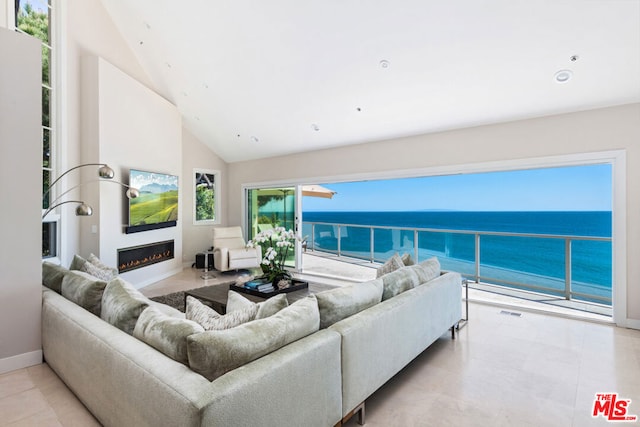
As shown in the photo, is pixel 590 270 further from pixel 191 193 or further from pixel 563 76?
pixel 191 193

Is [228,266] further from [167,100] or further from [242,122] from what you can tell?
[167,100]

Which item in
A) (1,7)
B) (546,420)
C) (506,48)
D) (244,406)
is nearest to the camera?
(244,406)

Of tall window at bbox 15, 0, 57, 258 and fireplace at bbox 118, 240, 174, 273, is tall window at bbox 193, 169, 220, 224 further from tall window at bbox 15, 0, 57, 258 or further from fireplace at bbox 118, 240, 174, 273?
tall window at bbox 15, 0, 57, 258

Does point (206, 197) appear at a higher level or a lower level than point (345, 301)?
higher

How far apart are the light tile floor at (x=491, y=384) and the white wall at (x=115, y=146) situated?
2.62 metres

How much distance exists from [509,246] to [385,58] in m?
3.64

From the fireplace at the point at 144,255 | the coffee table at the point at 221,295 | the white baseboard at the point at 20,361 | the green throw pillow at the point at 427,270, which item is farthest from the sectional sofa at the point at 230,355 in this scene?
the fireplace at the point at 144,255

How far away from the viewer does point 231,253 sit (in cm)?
640

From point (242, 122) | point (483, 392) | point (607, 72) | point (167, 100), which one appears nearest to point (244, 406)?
point (483, 392)

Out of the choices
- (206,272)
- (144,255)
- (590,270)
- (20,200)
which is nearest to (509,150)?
(590,270)

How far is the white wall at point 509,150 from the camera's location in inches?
145

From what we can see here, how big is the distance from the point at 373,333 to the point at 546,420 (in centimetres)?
122

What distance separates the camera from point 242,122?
6273mm

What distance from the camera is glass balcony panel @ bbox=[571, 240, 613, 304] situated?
443 cm
